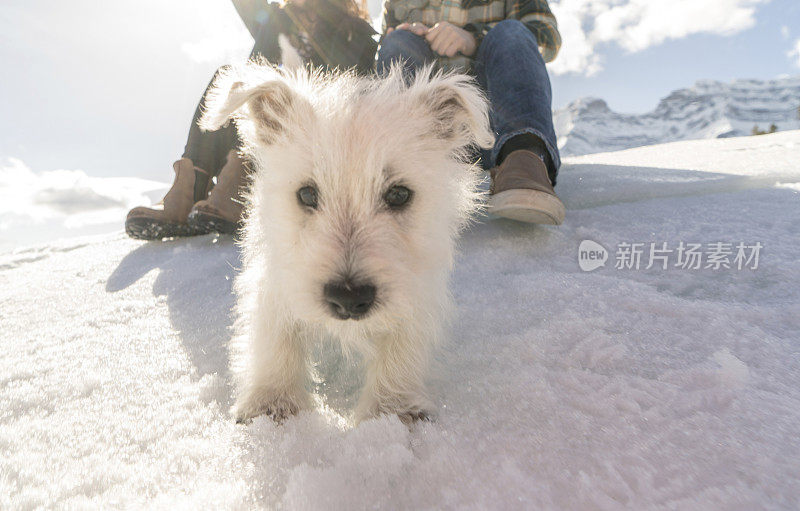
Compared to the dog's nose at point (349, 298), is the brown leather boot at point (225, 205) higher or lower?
higher

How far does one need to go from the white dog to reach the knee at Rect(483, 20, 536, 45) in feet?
6.33

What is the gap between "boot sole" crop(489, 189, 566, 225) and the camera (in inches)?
121

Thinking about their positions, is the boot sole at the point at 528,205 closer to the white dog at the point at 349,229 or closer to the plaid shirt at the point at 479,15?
the white dog at the point at 349,229

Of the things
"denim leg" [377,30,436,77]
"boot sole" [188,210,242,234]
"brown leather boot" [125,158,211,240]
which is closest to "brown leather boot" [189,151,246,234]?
"boot sole" [188,210,242,234]

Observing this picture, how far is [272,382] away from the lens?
1.77m

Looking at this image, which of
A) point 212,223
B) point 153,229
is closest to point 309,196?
point 212,223

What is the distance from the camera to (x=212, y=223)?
168 inches

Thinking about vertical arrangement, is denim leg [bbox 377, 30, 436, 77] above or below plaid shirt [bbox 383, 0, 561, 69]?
below

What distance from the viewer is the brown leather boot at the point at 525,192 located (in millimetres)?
3078

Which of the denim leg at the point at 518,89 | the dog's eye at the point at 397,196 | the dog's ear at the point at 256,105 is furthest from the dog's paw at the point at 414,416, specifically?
the denim leg at the point at 518,89

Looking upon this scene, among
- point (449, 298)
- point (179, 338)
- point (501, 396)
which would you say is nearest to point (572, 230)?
point (449, 298)

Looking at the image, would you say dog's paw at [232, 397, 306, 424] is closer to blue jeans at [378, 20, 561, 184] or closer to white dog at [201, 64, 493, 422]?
white dog at [201, 64, 493, 422]

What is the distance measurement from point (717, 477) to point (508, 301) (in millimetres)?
1479

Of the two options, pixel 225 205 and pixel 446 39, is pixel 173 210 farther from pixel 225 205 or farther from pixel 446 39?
pixel 446 39
